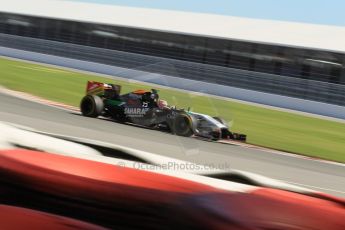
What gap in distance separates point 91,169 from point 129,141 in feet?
24.2

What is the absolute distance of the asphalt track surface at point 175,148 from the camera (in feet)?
27.4

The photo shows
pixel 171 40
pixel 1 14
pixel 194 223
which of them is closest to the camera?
pixel 194 223

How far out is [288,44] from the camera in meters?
28.7

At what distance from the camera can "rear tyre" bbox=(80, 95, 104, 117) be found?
12109 mm

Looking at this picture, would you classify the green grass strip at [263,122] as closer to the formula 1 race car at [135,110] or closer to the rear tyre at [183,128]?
the formula 1 race car at [135,110]

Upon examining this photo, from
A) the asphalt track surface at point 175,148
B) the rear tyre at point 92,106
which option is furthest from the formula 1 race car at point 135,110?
the asphalt track surface at point 175,148

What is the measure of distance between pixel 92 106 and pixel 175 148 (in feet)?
12.9

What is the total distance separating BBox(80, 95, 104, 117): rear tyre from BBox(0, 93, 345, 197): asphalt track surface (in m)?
0.25

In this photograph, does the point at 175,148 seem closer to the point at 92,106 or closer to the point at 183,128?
the point at 183,128

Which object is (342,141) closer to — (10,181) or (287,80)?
(287,80)

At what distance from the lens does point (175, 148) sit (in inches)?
349

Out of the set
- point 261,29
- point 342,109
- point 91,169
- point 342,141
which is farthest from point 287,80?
point 91,169

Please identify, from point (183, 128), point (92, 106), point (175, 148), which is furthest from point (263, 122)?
point (183, 128)

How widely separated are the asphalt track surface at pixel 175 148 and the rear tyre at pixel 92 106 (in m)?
0.25
